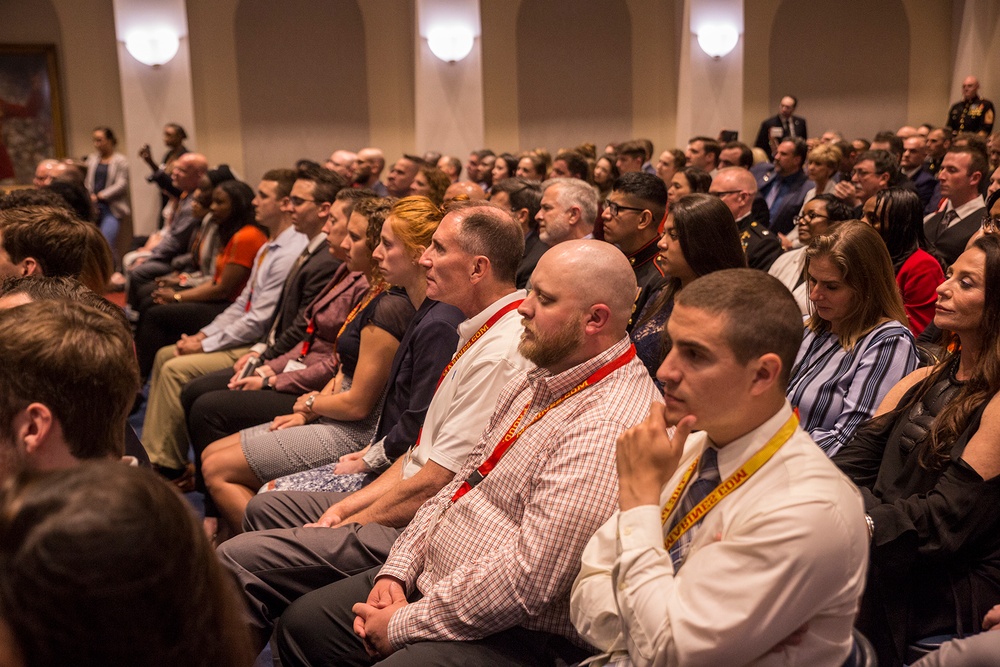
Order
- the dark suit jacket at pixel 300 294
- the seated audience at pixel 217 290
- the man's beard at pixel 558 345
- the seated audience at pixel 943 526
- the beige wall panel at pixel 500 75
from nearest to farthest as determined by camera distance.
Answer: the seated audience at pixel 943 526
the man's beard at pixel 558 345
the dark suit jacket at pixel 300 294
the seated audience at pixel 217 290
the beige wall panel at pixel 500 75

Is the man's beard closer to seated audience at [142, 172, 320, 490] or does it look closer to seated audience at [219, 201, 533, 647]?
seated audience at [219, 201, 533, 647]

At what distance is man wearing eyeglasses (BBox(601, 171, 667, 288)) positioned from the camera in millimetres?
4387

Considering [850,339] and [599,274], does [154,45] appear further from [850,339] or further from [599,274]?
[599,274]

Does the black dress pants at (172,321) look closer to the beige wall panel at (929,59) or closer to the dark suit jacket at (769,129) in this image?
the dark suit jacket at (769,129)

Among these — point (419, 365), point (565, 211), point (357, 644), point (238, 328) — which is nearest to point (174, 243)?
point (238, 328)

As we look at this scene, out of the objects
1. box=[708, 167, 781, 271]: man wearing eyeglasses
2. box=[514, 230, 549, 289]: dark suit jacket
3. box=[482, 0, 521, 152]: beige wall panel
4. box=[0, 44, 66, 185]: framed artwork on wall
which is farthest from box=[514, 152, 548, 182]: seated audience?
box=[0, 44, 66, 185]: framed artwork on wall

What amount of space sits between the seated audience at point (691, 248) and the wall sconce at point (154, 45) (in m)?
8.89

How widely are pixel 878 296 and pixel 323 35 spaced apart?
10.8 meters

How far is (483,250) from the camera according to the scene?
298 centimetres

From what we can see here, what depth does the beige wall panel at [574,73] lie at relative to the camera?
12953 mm

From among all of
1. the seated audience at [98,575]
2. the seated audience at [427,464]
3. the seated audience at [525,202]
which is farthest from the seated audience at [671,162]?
the seated audience at [98,575]

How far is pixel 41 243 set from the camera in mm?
3102

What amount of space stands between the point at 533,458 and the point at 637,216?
2.48 meters

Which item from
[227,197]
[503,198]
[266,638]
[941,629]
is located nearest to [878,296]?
[941,629]
